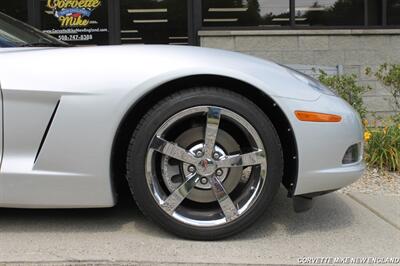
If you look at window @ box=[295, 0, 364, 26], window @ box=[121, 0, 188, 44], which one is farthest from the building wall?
window @ box=[121, 0, 188, 44]

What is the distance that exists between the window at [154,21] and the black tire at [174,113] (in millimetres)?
5542

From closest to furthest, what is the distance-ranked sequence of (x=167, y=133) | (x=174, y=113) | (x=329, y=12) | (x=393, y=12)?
(x=174, y=113)
(x=167, y=133)
(x=329, y=12)
(x=393, y=12)

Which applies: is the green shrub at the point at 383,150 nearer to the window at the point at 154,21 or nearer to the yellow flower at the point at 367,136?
the yellow flower at the point at 367,136

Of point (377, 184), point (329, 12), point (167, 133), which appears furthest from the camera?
point (329, 12)

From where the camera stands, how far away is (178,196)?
336cm

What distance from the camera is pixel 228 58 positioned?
3475 mm

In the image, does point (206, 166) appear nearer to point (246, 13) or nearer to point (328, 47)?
point (246, 13)

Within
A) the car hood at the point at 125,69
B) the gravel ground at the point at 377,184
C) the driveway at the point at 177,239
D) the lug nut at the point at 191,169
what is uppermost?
the car hood at the point at 125,69

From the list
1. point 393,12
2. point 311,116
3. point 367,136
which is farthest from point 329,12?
point 311,116

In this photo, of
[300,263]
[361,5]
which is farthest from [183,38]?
[300,263]

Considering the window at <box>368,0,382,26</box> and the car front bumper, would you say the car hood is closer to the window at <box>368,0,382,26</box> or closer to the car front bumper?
the car front bumper

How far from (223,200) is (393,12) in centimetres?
667

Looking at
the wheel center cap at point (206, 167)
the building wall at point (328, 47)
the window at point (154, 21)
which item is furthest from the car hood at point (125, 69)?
the window at point (154, 21)

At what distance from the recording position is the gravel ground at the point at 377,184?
4848 mm
